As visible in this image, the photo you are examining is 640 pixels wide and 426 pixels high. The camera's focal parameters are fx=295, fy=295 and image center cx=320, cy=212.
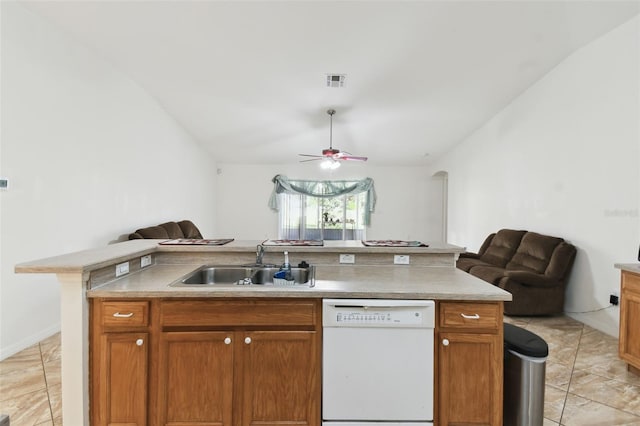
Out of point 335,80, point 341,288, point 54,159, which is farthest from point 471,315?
point 54,159

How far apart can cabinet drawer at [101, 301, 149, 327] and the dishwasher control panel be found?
934 mm

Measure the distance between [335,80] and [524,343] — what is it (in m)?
3.47

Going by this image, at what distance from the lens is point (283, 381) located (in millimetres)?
1547

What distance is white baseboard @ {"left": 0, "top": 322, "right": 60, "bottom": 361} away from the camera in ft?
7.93

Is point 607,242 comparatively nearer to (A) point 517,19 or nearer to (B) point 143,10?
(A) point 517,19

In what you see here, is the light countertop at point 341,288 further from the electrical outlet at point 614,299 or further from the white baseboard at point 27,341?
the electrical outlet at point 614,299

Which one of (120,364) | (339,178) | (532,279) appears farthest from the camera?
(339,178)

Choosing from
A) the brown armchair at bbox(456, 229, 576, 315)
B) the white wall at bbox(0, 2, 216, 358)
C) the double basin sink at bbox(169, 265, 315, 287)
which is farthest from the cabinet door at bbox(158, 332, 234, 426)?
the brown armchair at bbox(456, 229, 576, 315)

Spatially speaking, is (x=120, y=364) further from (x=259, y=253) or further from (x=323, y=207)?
(x=323, y=207)

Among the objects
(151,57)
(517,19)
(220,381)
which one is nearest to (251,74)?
(151,57)

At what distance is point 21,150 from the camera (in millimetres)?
2508

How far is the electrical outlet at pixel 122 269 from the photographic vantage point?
1.74 meters

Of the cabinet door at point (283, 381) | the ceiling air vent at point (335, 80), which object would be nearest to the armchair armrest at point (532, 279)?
the cabinet door at point (283, 381)

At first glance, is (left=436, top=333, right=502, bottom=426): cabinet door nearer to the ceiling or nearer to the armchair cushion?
the ceiling
